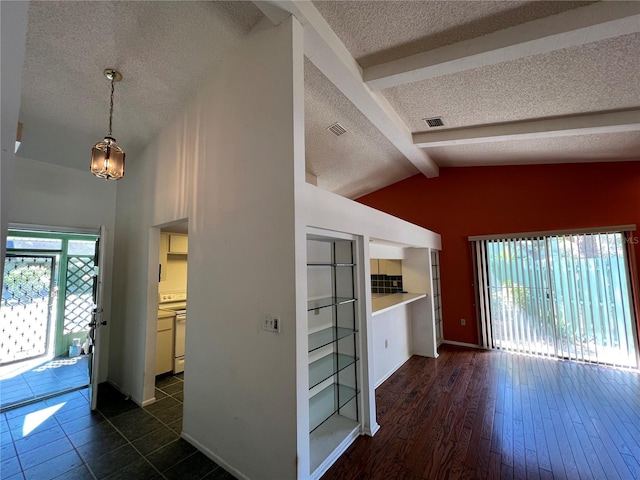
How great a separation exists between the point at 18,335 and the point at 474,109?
7.07 meters

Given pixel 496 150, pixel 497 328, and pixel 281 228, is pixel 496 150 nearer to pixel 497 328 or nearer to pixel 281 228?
pixel 497 328

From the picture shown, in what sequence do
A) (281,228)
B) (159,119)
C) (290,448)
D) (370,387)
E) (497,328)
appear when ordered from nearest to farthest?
(290,448), (281,228), (370,387), (159,119), (497,328)

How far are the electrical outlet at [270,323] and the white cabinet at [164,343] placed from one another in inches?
93.1

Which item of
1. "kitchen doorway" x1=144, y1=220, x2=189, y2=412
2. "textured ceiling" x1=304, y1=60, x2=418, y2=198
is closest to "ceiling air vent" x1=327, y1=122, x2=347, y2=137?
"textured ceiling" x1=304, y1=60, x2=418, y2=198

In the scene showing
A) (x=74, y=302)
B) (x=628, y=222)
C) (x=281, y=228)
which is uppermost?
(x=628, y=222)

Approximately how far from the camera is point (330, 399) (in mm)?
2518

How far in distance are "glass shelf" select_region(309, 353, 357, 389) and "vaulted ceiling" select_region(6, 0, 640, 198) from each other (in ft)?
8.30

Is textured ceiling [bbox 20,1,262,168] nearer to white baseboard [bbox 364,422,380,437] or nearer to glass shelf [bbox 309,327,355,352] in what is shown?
glass shelf [bbox 309,327,355,352]

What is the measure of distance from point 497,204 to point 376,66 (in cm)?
337

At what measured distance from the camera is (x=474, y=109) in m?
3.05

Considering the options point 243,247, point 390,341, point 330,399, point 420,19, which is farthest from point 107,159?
point 390,341

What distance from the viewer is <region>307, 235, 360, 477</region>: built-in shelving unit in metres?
2.40

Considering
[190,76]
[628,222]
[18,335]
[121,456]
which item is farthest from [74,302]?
[628,222]

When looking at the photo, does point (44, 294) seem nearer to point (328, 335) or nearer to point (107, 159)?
point (107, 159)
